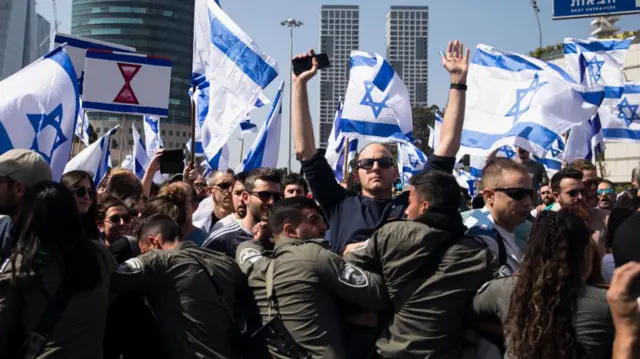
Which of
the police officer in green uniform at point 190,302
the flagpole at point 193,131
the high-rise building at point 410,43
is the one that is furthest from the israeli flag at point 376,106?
the high-rise building at point 410,43

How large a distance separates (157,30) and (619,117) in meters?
96.2

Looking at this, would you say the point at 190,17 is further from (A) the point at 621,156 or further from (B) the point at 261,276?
(B) the point at 261,276

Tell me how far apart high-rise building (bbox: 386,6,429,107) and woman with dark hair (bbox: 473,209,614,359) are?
171795mm

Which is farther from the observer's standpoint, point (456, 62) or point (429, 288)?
point (456, 62)

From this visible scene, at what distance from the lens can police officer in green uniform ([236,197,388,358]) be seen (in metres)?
3.51

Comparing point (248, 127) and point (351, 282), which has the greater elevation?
point (248, 127)

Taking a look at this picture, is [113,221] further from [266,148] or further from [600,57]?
[600,57]

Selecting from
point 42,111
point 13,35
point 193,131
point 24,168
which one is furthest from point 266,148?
point 13,35

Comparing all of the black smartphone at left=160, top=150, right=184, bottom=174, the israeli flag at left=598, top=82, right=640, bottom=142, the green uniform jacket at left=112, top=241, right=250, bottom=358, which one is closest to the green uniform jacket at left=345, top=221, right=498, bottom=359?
the green uniform jacket at left=112, top=241, right=250, bottom=358

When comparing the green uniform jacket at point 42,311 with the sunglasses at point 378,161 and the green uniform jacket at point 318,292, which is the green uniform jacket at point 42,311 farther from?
the sunglasses at point 378,161

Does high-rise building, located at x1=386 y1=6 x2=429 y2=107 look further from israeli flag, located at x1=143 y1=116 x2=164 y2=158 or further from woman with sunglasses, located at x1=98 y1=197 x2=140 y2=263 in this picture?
woman with sunglasses, located at x1=98 y1=197 x2=140 y2=263

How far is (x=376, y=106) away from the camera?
10781mm

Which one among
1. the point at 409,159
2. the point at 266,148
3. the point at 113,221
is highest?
the point at 409,159

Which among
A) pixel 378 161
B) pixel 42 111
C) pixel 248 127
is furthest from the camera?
pixel 248 127
